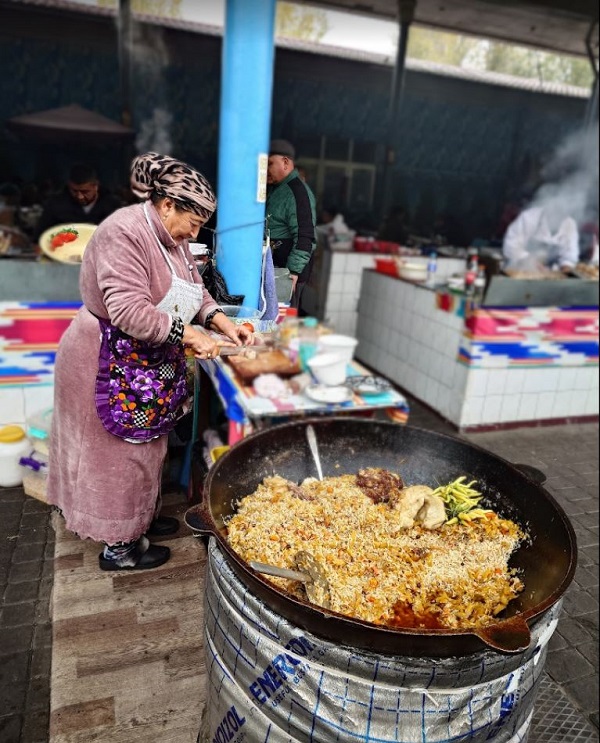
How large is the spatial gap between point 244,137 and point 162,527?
2.94 metres

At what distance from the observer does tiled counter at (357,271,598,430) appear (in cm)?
604

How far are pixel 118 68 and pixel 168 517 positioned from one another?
1235 centimetres

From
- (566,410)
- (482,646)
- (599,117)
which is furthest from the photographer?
(599,117)

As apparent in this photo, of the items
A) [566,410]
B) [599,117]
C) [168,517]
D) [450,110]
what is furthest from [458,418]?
[450,110]

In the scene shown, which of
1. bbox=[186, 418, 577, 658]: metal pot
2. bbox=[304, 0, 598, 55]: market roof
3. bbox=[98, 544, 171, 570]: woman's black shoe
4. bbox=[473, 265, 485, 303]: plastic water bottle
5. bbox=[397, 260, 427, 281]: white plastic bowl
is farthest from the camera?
bbox=[304, 0, 598, 55]: market roof

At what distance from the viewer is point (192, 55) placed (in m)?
13.0

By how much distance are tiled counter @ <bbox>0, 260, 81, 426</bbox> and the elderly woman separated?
5.01 ft

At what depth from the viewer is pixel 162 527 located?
3.79 metres

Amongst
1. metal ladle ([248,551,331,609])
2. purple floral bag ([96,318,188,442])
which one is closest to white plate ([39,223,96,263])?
purple floral bag ([96,318,188,442])

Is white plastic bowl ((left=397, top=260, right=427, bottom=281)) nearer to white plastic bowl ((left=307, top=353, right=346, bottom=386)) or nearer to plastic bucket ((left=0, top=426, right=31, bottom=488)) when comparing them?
white plastic bowl ((left=307, top=353, right=346, bottom=386))

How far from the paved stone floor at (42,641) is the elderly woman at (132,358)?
379 mm

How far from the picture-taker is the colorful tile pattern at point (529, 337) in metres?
5.95

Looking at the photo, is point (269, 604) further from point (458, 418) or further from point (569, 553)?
point (458, 418)

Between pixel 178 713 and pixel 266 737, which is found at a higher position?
pixel 266 737
